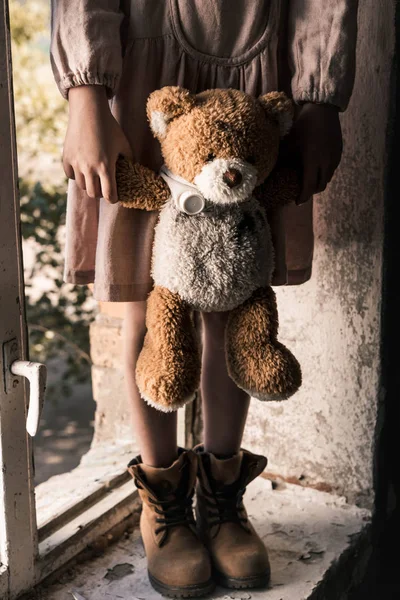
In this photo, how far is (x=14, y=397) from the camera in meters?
0.95

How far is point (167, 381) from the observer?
85 cm

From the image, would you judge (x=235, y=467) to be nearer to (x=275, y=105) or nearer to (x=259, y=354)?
(x=259, y=354)

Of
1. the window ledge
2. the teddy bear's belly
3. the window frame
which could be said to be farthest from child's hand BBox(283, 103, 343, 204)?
the window ledge

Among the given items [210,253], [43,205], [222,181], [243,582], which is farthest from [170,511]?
[43,205]

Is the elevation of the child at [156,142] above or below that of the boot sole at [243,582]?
above

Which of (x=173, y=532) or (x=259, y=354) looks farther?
(x=173, y=532)

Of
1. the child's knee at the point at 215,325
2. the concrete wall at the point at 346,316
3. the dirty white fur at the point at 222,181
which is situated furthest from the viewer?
the concrete wall at the point at 346,316

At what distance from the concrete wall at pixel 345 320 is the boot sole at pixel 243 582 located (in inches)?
13.2

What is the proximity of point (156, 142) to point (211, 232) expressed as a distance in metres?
0.16

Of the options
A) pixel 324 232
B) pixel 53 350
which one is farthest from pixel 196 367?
pixel 53 350

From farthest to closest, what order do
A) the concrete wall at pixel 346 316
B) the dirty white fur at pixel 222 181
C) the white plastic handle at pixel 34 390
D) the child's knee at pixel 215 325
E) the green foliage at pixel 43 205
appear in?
the green foliage at pixel 43 205, the concrete wall at pixel 346 316, the child's knee at pixel 215 325, the white plastic handle at pixel 34 390, the dirty white fur at pixel 222 181

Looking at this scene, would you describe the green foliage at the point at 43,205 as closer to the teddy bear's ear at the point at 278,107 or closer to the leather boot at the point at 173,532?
the leather boot at the point at 173,532

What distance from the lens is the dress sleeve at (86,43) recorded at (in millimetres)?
823

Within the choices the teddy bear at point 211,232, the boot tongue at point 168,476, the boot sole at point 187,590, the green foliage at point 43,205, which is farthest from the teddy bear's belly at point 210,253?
the green foliage at point 43,205
